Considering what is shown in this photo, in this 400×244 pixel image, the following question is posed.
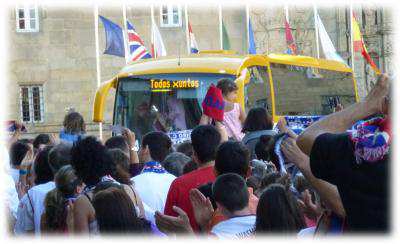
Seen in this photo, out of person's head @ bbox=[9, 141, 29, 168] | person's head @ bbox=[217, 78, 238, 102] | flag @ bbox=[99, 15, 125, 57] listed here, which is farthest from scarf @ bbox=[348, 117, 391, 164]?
flag @ bbox=[99, 15, 125, 57]

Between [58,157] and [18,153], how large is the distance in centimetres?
323

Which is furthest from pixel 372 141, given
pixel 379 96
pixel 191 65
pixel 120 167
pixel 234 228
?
pixel 191 65

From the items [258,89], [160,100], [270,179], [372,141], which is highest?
[372,141]

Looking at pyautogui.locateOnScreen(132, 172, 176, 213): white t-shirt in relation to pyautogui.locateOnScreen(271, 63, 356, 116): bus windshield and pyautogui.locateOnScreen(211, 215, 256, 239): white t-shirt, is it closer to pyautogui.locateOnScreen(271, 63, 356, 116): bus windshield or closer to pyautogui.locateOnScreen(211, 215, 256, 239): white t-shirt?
pyautogui.locateOnScreen(211, 215, 256, 239): white t-shirt

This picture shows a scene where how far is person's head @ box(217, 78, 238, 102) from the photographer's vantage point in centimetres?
1273

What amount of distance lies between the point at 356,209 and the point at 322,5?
3820 centimetres

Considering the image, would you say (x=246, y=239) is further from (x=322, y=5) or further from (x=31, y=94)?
(x=322, y=5)

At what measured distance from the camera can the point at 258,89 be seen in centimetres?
2150

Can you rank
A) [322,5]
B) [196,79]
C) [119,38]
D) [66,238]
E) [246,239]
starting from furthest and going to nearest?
[322,5]
[119,38]
[196,79]
[66,238]
[246,239]

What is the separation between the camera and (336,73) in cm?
2762

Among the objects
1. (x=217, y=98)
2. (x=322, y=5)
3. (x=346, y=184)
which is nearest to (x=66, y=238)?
(x=346, y=184)

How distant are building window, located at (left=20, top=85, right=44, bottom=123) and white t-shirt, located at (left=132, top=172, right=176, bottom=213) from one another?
29842 mm

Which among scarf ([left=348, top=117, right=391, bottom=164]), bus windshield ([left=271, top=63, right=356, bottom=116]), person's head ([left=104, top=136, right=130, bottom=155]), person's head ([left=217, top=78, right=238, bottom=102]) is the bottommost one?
bus windshield ([left=271, top=63, right=356, bottom=116])

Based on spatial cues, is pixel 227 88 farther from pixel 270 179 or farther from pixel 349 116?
pixel 349 116
